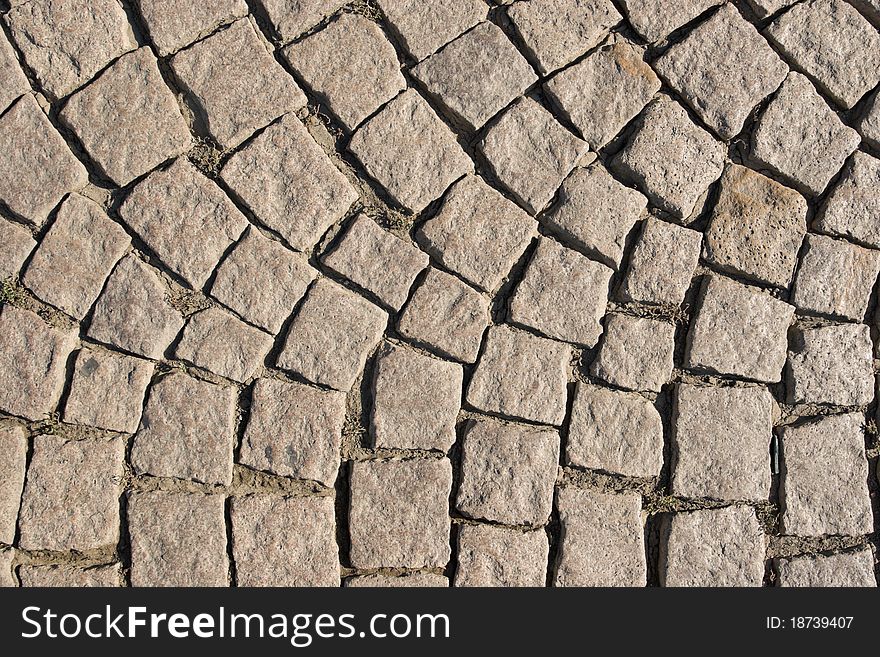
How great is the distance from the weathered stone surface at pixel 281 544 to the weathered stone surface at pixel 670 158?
6.53ft

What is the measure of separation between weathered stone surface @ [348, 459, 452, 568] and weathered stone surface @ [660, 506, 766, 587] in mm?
974

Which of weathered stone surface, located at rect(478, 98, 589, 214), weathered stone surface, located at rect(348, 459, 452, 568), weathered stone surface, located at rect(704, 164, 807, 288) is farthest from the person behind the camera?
weathered stone surface, located at rect(704, 164, 807, 288)

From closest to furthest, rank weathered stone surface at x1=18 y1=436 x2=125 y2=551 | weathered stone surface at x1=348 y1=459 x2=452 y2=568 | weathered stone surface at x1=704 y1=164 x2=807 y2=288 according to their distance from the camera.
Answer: weathered stone surface at x1=18 y1=436 x2=125 y2=551
weathered stone surface at x1=348 y1=459 x2=452 y2=568
weathered stone surface at x1=704 y1=164 x2=807 y2=288

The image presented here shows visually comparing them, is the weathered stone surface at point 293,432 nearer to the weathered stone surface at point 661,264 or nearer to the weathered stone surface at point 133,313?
the weathered stone surface at point 133,313

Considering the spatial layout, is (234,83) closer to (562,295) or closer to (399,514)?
(562,295)

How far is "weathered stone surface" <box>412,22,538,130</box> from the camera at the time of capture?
3426 millimetres

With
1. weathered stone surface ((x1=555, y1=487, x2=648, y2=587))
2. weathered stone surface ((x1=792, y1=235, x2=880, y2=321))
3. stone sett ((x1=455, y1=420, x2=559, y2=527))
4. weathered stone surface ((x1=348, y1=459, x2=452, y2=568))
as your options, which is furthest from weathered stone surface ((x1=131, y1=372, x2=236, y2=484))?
weathered stone surface ((x1=792, y1=235, x2=880, y2=321))

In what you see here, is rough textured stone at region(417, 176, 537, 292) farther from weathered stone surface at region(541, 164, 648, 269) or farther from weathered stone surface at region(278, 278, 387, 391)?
weathered stone surface at region(278, 278, 387, 391)

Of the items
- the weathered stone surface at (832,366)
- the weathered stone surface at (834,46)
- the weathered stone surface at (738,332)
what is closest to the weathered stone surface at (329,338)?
the weathered stone surface at (738,332)

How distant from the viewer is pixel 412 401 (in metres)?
3.38

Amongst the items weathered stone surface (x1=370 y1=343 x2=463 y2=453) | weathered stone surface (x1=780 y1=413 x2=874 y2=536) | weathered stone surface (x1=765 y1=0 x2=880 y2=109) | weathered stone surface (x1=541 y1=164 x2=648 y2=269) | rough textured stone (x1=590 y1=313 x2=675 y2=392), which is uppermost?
weathered stone surface (x1=765 y1=0 x2=880 y2=109)

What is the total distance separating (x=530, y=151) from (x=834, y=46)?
4.82 feet

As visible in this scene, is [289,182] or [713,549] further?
[713,549]

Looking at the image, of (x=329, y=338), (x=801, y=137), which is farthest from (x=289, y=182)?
(x=801, y=137)
